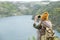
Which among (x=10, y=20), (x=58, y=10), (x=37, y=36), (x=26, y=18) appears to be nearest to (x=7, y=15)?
(x=10, y=20)

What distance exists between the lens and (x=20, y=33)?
224 centimetres

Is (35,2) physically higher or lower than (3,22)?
higher

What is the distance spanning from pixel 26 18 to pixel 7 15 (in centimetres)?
20

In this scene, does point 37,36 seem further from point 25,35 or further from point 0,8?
point 0,8

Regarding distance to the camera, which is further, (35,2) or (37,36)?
(35,2)

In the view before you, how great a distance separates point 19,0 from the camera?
2.27 metres

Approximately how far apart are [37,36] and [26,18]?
25 cm

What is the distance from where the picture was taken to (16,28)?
2242mm

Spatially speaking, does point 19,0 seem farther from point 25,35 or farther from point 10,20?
point 25,35

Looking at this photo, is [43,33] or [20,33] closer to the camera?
[43,33]

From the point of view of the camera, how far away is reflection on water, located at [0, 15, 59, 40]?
221 centimetres

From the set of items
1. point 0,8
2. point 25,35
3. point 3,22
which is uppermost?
point 0,8

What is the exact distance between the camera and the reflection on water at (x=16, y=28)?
221 cm

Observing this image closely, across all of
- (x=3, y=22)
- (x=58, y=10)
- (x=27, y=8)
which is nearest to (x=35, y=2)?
(x=27, y=8)
